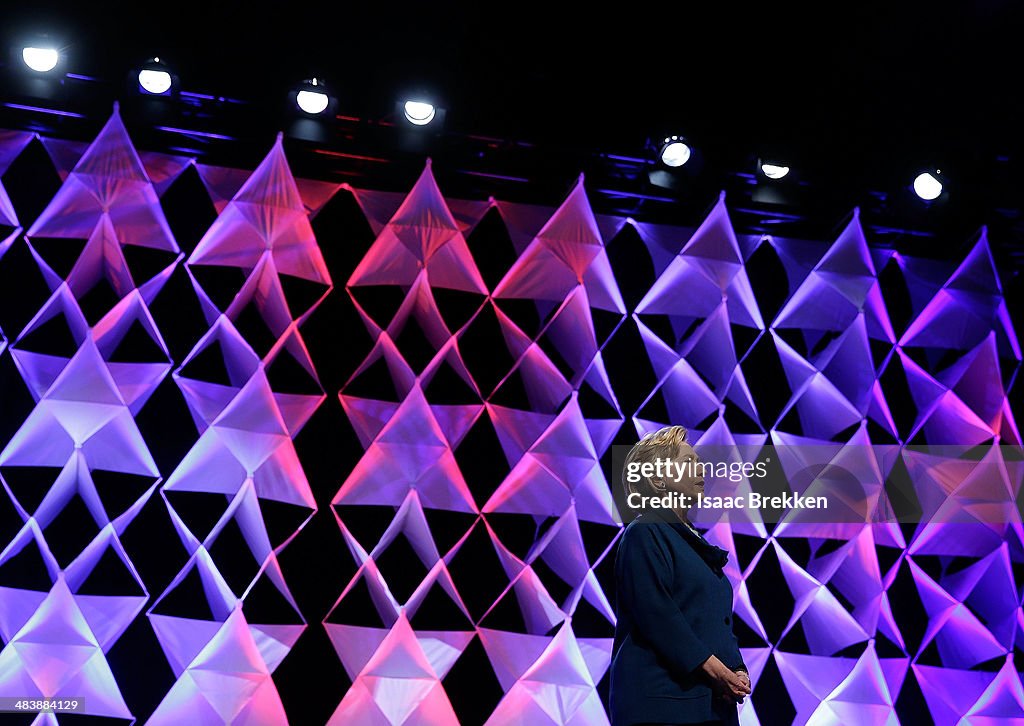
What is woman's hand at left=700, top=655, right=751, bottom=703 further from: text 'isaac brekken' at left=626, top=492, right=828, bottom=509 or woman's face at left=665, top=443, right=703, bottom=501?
text 'isaac brekken' at left=626, top=492, right=828, bottom=509

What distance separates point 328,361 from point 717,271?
1.62 m

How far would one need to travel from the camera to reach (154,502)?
11.5ft

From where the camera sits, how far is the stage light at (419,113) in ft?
12.2

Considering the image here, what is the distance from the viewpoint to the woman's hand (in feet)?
6.89

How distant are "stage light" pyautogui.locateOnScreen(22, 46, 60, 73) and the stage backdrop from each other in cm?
27

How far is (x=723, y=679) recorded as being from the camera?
2098 millimetres

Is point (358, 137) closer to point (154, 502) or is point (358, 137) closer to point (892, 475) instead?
point (154, 502)

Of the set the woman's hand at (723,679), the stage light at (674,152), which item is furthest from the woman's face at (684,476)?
the stage light at (674,152)

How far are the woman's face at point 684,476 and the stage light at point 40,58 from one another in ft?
8.87

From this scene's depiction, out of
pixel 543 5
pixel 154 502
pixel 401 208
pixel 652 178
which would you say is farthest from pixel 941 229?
pixel 154 502

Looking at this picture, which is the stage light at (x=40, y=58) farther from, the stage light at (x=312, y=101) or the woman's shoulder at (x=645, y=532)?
the woman's shoulder at (x=645, y=532)

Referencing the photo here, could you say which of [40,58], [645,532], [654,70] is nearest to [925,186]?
[654,70]

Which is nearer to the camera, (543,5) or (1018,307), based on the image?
(543,5)

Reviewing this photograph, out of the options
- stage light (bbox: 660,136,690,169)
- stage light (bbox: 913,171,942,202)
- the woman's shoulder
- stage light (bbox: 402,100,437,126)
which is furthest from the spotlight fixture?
stage light (bbox: 913,171,942,202)
